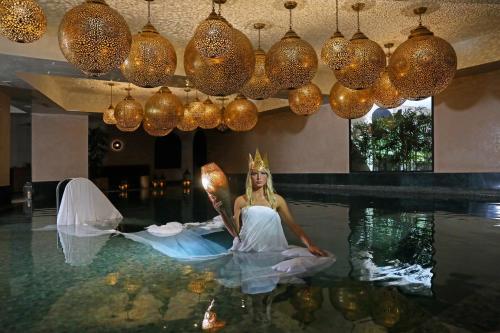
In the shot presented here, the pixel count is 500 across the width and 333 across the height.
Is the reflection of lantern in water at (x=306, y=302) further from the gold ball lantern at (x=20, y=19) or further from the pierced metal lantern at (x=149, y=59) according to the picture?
the gold ball lantern at (x=20, y=19)

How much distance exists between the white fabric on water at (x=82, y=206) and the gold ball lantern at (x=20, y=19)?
13.4 ft

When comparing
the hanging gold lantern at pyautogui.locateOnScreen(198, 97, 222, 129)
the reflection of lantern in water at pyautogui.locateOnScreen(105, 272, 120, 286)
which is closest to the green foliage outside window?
the hanging gold lantern at pyautogui.locateOnScreen(198, 97, 222, 129)

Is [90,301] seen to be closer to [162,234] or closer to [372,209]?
[162,234]

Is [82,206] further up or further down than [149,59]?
further down

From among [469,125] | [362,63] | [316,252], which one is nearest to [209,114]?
[362,63]

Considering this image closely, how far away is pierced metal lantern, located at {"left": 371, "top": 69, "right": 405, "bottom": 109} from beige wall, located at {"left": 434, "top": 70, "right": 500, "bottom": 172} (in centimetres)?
523

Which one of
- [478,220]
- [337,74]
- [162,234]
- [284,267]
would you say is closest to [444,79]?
[337,74]

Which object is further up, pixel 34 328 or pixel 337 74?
pixel 337 74

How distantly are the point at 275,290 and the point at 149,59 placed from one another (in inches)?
83.4

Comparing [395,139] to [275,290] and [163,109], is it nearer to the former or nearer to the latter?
[163,109]

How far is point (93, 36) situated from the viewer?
2467 millimetres

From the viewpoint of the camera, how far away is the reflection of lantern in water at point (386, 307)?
205 centimetres

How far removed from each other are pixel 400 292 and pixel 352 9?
4010 mm

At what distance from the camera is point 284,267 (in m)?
3.04
